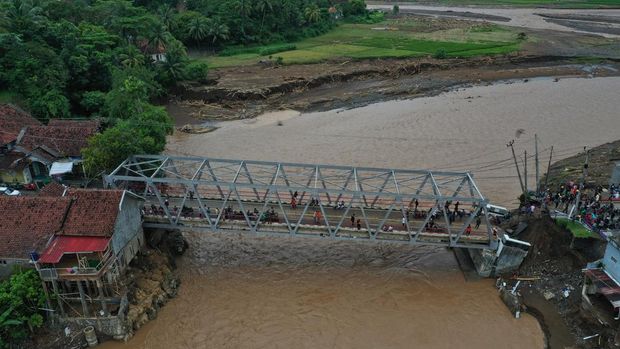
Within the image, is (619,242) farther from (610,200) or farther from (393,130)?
(393,130)

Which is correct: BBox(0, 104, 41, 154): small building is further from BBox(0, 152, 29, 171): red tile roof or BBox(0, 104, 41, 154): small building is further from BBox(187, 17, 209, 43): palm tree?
BBox(187, 17, 209, 43): palm tree

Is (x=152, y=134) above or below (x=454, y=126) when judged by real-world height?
above

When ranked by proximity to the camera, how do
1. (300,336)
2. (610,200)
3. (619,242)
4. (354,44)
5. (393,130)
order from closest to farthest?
(619,242) < (300,336) < (610,200) < (393,130) < (354,44)

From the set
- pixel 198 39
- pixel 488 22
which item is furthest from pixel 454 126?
pixel 488 22

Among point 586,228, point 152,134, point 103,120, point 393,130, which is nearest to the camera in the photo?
point 586,228

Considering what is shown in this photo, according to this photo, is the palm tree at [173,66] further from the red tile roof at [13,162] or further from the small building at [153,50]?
the red tile roof at [13,162]

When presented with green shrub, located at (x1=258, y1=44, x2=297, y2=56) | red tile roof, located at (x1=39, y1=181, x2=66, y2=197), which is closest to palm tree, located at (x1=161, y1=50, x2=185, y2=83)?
green shrub, located at (x1=258, y1=44, x2=297, y2=56)
